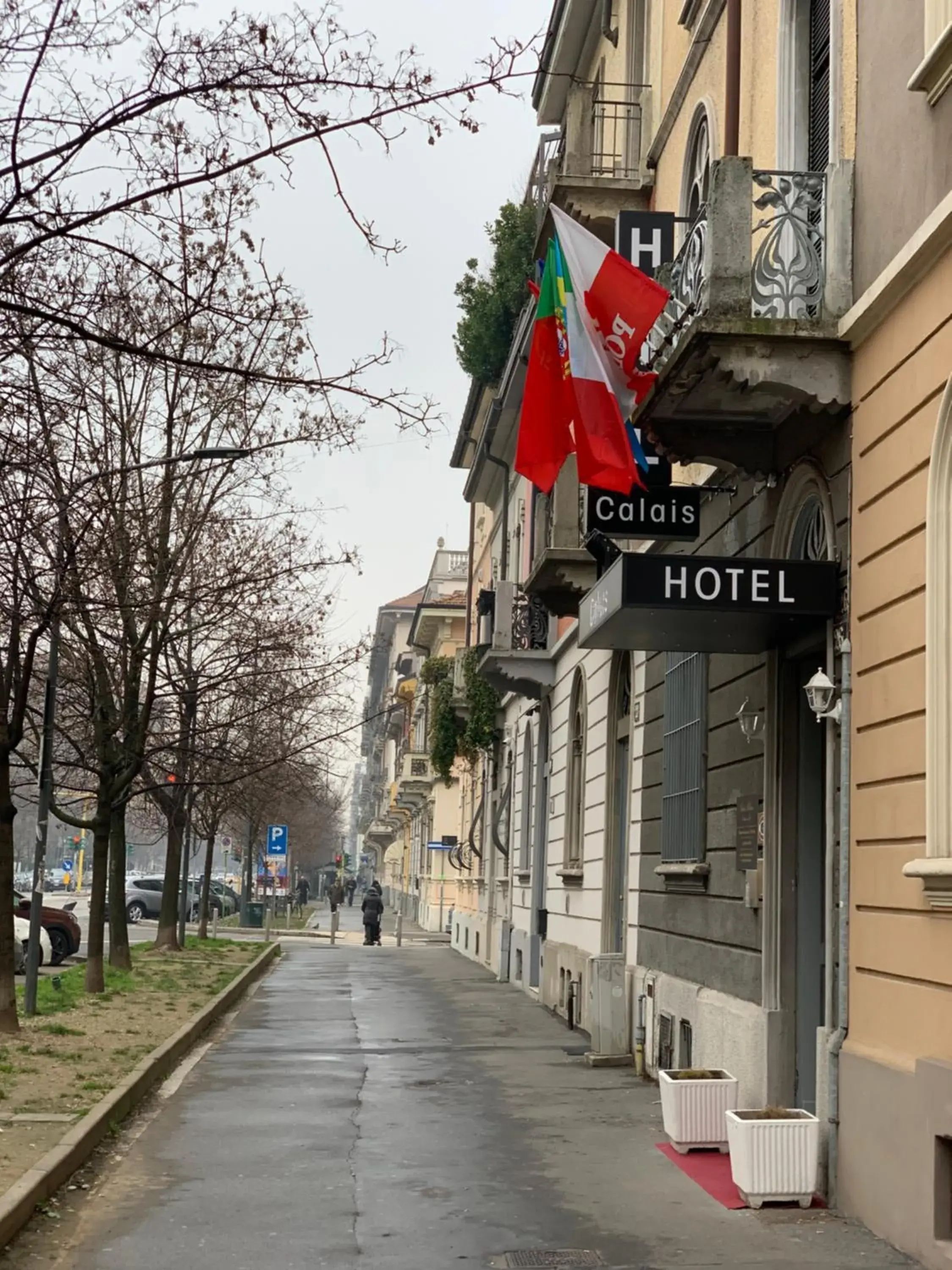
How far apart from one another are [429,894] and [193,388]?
1520 inches

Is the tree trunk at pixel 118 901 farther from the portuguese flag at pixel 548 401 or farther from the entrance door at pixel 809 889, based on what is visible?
the entrance door at pixel 809 889

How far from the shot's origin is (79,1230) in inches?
320

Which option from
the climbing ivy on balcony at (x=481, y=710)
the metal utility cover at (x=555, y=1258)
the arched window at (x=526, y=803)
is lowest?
the metal utility cover at (x=555, y=1258)

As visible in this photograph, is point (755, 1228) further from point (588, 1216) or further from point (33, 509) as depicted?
point (33, 509)

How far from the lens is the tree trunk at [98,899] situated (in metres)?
20.9

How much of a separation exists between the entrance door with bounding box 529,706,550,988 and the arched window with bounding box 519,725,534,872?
103 cm

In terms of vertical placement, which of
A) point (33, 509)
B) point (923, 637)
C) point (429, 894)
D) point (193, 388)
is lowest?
point (429, 894)

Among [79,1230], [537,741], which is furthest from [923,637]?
[537,741]

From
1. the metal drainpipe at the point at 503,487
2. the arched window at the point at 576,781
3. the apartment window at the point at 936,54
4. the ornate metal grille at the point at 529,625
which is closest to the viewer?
the apartment window at the point at 936,54

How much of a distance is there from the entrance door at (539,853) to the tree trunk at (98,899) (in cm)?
657

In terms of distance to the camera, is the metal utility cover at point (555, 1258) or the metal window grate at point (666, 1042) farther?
the metal window grate at point (666, 1042)

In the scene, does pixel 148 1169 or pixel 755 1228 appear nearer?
pixel 755 1228

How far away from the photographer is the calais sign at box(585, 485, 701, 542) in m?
12.8

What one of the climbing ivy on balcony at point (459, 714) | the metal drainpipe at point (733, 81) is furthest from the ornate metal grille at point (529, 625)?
the metal drainpipe at point (733, 81)
